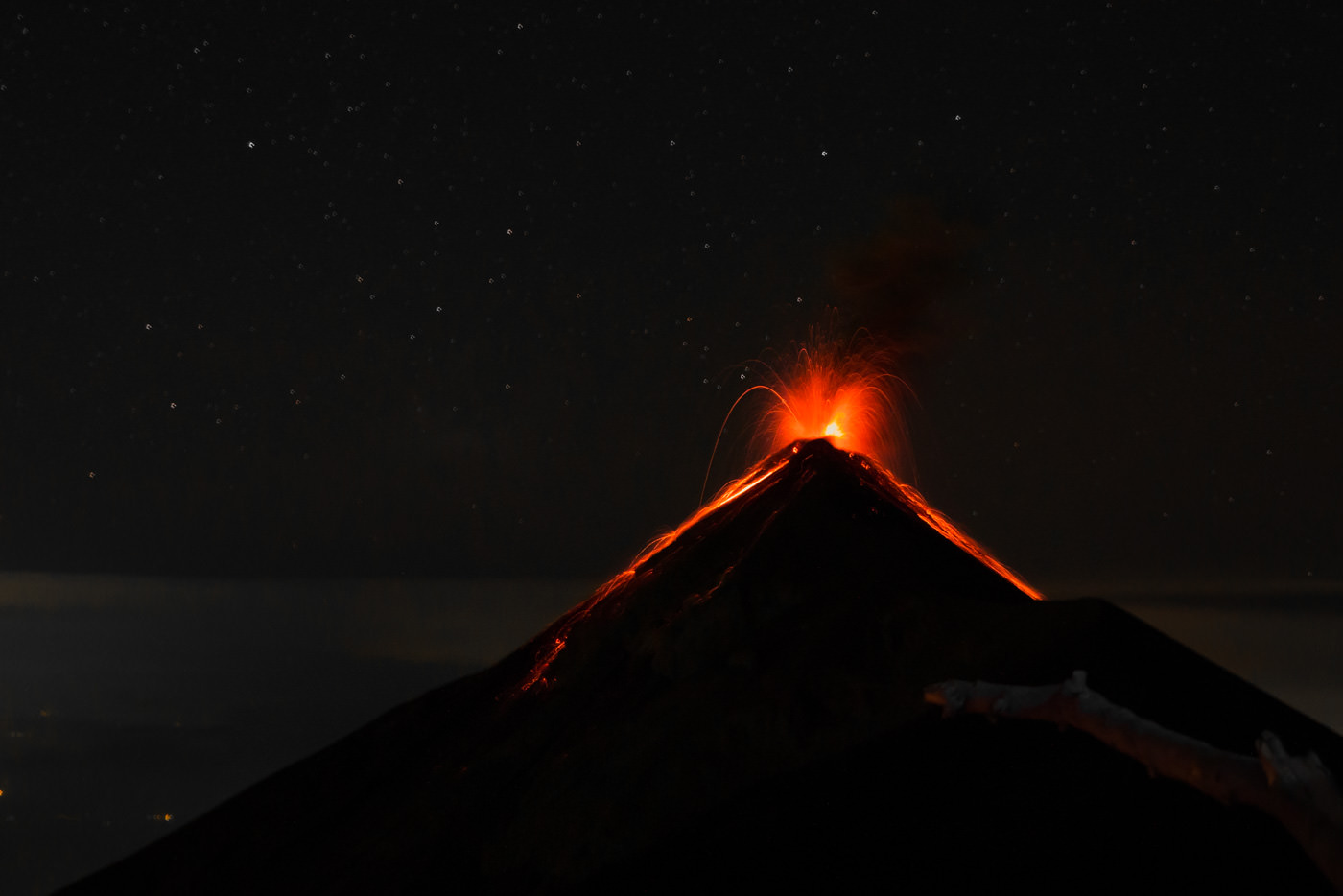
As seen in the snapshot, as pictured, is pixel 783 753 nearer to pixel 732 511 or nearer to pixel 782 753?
pixel 782 753

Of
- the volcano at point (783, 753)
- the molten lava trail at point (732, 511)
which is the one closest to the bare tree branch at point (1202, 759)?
the volcano at point (783, 753)

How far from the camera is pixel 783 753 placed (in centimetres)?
1619

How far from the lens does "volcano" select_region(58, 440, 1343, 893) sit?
12523 millimetres

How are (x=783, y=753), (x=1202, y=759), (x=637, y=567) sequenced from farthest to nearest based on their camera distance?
(x=637, y=567) < (x=783, y=753) < (x=1202, y=759)

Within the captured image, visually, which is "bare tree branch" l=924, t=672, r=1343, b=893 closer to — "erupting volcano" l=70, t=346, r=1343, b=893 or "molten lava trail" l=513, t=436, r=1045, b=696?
"erupting volcano" l=70, t=346, r=1343, b=893

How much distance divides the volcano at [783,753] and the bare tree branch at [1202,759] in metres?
0.61

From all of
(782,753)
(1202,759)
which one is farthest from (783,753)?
(1202,759)

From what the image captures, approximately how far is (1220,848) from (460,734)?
15555 mm

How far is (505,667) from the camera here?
25609 mm

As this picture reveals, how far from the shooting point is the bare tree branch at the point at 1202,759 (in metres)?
8.70

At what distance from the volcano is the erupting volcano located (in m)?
0.05

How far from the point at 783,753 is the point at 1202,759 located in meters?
6.82

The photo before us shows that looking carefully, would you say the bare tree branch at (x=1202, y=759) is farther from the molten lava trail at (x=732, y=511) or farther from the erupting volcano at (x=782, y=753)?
the molten lava trail at (x=732, y=511)

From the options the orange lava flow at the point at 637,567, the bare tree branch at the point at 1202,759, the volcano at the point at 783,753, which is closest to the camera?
the bare tree branch at the point at 1202,759
